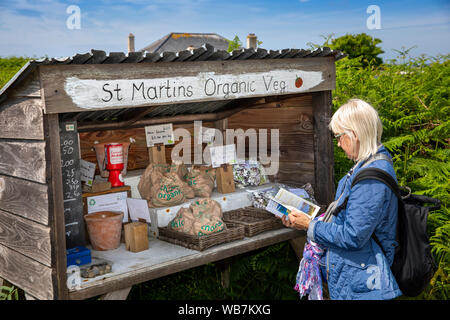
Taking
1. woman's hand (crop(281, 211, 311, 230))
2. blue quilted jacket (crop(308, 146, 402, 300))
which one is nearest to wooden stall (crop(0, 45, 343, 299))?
woman's hand (crop(281, 211, 311, 230))

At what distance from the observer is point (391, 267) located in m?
2.62

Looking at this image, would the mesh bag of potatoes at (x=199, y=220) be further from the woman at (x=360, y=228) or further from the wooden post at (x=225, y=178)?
the woman at (x=360, y=228)

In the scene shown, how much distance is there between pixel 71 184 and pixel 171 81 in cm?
98

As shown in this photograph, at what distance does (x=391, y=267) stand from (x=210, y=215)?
1.37 m

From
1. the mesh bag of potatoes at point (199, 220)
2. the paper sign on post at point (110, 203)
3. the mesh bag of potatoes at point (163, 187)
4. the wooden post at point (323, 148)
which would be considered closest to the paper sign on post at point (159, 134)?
the mesh bag of potatoes at point (163, 187)

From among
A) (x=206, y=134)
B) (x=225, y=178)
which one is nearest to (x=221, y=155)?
(x=225, y=178)

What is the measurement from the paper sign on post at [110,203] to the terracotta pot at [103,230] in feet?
0.35

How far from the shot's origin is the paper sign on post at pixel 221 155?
4.11 metres

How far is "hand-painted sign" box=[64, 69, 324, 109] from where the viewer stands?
106 inches

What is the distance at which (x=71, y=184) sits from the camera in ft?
10.6

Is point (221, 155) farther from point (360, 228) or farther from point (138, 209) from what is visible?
point (360, 228)

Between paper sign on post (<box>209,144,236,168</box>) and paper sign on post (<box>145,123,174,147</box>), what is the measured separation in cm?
57

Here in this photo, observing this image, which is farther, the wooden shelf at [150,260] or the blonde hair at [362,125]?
the wooden shelf at [150,260]

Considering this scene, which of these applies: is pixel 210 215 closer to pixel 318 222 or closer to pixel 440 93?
pixel 318 222
